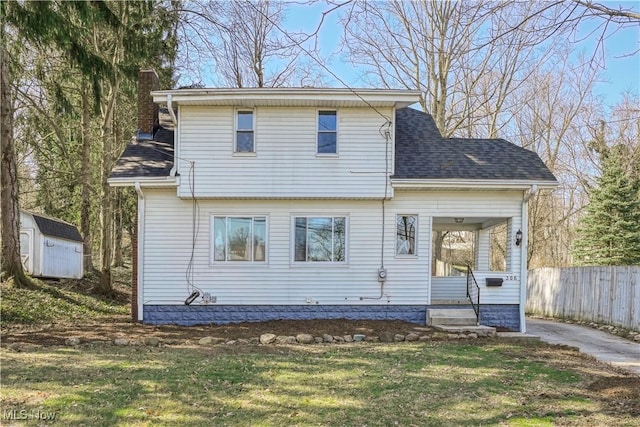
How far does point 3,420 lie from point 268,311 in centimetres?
695

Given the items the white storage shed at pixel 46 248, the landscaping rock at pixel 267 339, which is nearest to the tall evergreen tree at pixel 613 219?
the landscaping rock at pixel 267 339

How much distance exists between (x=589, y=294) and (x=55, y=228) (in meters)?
18.5

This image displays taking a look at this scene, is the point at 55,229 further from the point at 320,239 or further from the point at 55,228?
the point at 320,239

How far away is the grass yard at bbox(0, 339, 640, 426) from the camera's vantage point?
4734 millimetres

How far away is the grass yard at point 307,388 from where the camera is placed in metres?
4.73

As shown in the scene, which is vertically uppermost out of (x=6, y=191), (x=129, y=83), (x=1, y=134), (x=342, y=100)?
(x=129, y=83)

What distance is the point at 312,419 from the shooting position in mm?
4680

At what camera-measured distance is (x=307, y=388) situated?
5750 mm

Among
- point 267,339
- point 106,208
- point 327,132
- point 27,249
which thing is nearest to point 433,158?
point 327,132

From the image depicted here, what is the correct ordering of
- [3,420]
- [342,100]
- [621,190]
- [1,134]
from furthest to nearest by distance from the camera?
[621,190], [1,134], [342,100], [3,420]

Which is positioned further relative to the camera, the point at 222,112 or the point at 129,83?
the point at 129,83

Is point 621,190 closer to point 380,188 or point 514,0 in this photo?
point 380,188

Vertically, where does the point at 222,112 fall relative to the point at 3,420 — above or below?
above

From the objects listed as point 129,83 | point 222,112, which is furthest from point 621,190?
point 129,83
